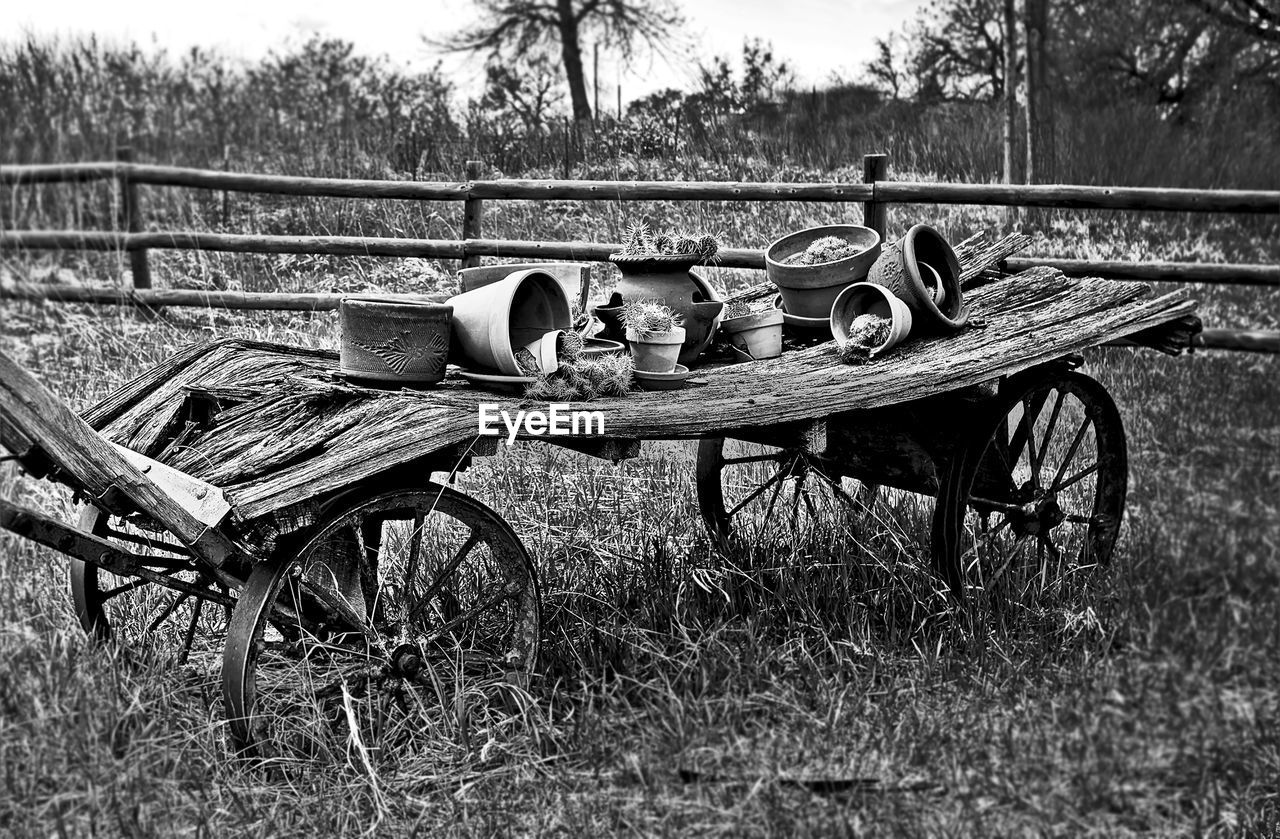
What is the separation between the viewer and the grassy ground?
2.32 metres

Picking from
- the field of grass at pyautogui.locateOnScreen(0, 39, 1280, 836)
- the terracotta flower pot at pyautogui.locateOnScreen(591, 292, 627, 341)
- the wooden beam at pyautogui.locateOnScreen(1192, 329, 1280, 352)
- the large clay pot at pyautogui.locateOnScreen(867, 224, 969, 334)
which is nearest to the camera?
the field of grass at pyautogui.locateOnScreen(0, 39, 1280, 836)

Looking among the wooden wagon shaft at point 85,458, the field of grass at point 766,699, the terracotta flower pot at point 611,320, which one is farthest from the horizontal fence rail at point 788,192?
the wooden wagon shaft at point 85,458

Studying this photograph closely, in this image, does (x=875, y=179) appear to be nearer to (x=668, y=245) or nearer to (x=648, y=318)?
(x=668, y=245)

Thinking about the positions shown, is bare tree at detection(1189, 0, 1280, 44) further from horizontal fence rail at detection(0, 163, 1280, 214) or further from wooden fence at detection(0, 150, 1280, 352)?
horizontal fence rail at detection(0, 163, 1280, 214)

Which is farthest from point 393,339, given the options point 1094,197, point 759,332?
point 1094,197

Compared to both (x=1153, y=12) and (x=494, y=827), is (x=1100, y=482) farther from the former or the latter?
(x=494, y=827)

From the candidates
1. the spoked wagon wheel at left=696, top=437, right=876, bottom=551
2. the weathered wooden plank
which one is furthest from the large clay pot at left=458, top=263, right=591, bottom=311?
the weathered wooden plank

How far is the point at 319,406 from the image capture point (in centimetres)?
309

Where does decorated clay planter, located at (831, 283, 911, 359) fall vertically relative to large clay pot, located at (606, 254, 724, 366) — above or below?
below

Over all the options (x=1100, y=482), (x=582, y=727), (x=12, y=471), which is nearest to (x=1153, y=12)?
(x=1100, y=482)

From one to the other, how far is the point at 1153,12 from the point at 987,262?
1478mm

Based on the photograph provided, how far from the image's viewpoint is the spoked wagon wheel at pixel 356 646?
275 cm

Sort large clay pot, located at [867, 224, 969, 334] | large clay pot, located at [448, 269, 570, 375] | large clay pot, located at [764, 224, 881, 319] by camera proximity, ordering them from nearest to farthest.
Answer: large clay pot, located at [448, 269, 570, 375], large clay pot, located at [867, 224, 969, 334], large clay pot, located at [764, 224, 881, 319]

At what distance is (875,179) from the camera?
6969 mm
